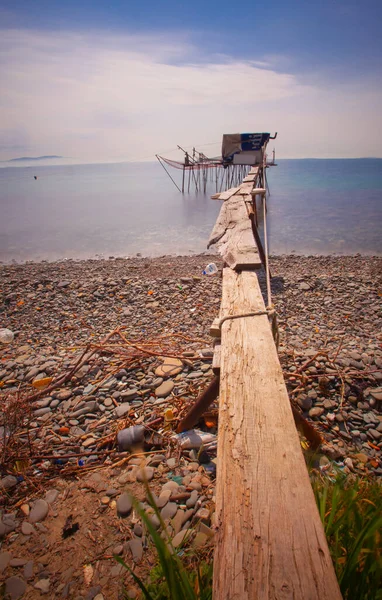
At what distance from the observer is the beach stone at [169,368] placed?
12.0ft

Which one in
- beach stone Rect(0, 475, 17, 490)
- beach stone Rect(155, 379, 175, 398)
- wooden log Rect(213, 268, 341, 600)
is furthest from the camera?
beach stone Rect(155, 379, 175, 398)

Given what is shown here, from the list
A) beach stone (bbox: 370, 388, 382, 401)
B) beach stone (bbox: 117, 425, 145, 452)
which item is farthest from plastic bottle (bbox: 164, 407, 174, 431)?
beach stone (bbox: 370, 388, 382, 401)

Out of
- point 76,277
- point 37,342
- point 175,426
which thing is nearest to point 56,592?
point 175,426

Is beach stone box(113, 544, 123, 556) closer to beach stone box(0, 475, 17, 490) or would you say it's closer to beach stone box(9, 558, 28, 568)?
beach stone box(9, 558, 28, 568)

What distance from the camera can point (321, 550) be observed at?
0.96 metres

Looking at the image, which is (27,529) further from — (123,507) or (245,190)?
(245,190)

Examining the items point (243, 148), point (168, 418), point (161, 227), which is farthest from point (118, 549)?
point (243, 148)

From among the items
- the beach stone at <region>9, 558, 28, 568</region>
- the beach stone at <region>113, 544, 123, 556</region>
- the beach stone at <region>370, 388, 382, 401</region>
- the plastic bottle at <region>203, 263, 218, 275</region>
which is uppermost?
the plastic bottle at <region>203, 263, 218, 275</region>

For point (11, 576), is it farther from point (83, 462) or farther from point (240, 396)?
point (240, 396)

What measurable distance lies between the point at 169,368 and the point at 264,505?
2.71 metres

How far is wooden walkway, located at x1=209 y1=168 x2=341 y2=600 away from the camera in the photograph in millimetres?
904

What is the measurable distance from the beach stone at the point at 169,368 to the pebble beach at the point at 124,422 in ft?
0.04

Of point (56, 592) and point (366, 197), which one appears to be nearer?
point (56, 592)

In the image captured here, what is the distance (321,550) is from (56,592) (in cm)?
171
